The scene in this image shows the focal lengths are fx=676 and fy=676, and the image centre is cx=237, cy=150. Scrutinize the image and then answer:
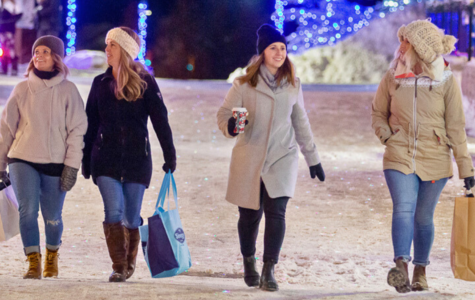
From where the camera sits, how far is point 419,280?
4.38 m

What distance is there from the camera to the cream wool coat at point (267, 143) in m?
4.36

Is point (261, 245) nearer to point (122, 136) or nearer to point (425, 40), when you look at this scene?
point (122, 136)

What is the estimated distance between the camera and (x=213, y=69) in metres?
28.8

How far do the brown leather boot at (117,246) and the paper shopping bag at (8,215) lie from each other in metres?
0.74

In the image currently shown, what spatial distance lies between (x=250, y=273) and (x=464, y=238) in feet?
4.52

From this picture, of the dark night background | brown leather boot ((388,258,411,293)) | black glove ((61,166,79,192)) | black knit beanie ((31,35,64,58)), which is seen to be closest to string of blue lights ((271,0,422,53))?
the dark night background

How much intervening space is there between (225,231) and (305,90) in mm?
12831

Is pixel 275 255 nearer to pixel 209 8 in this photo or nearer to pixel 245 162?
pixel 245 162

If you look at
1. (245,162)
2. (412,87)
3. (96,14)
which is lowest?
(245,162)

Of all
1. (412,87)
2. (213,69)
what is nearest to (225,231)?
(412,87)

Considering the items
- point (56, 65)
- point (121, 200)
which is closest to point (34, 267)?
point (121, 200)

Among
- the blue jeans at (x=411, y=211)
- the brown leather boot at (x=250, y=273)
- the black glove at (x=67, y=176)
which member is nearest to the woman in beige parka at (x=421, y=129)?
the blue jeans at (x=411, y=211)

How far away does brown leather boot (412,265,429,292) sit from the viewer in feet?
14.2

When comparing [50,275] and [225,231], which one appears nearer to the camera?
[50,275]
